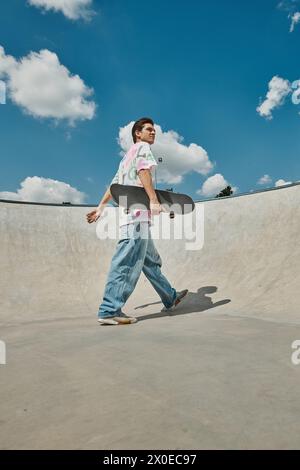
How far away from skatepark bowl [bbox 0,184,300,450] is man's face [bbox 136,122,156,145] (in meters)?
2.93

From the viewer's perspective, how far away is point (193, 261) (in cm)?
885

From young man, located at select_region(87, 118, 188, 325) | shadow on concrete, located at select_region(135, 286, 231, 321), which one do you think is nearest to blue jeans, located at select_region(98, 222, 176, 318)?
young man, located at select_region(87, 118, 188, 325)

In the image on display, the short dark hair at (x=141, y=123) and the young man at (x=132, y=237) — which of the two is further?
the short dark hair at (x=141, y=123)

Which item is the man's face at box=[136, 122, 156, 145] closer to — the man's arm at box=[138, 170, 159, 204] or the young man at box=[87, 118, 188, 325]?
the young man at box=[87, 118, 188, 325]

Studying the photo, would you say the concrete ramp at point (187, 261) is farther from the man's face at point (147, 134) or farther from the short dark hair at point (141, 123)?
the short dark hair at point (141, 123)

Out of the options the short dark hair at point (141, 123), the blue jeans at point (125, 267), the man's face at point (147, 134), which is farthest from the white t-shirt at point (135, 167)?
the short dark hair at point (141, 123)

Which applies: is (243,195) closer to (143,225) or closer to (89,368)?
(143,225)

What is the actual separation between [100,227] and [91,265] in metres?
2.84

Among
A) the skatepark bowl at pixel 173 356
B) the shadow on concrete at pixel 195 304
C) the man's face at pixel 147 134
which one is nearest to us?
the skatepark bowl at pixel 173 356

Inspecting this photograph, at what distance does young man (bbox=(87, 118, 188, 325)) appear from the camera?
15.6 ft

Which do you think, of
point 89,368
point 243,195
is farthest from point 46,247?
point 89,368

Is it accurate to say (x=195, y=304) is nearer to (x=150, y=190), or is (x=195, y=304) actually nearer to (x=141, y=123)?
(x=150, y=190)

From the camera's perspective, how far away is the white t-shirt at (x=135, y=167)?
4.84m

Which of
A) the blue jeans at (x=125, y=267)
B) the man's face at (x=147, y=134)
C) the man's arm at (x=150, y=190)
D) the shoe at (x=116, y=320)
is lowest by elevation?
the shoe at (x=116, y=320)
